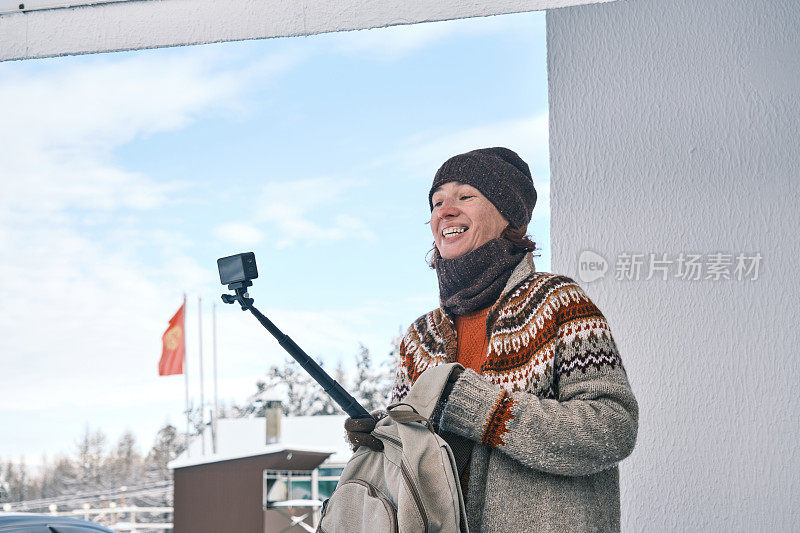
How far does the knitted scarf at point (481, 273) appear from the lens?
153 cm

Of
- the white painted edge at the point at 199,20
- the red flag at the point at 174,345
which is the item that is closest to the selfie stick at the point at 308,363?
the white painted edge at the point at 199,20

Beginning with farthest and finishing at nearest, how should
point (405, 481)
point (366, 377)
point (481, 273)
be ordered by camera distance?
point (366, 377) → point (481, 273) → point (405, 481)

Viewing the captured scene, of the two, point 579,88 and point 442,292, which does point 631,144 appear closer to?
point 579,88

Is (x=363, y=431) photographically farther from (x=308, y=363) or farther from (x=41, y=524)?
(x=41, y=524)

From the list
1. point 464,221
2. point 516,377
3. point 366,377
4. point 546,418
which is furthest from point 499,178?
point 366,377

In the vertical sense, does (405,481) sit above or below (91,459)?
above

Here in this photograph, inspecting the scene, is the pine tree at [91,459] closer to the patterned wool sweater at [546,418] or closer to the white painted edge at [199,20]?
the white painted edge at [199,20]

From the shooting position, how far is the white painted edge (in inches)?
107

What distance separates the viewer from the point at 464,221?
159cm

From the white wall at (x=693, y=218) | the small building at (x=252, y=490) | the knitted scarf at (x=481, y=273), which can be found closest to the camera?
the knitted scarf at (x=481, y=273)

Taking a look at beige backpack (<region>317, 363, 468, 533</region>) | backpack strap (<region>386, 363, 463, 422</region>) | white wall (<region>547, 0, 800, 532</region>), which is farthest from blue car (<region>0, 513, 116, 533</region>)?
white wall (<region>547, 0, 800, 532</region>)

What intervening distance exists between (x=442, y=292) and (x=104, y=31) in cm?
203

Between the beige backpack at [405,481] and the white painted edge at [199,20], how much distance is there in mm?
1712

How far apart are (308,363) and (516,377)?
363mm
